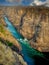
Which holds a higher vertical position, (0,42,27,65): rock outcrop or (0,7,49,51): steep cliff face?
(0,7,49,51): steep cliff face

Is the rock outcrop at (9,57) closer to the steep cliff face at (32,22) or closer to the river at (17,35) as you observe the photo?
the river at (17,35)

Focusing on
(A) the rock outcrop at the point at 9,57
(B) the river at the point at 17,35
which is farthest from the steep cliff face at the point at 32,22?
(A) the rock outcrop at the point at 9,57

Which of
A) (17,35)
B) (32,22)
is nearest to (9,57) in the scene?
(17,35)

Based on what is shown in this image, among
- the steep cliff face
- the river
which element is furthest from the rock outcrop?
the steep cliff face

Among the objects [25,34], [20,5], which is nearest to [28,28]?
[25,34]

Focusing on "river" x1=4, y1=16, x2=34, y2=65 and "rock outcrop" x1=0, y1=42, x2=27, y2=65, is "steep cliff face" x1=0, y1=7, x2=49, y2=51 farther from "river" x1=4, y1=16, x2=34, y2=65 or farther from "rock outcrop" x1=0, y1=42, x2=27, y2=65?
"rock outcrop" x1=0, y1=42, x2=27, y2=65

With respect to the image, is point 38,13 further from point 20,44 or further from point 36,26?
point 20,44

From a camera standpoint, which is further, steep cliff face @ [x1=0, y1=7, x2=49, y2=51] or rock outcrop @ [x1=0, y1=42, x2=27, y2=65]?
steep cliff face @ [x1=0, y1=7, x2=49, y2=51]

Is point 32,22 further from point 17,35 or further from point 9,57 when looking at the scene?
point 9,57
